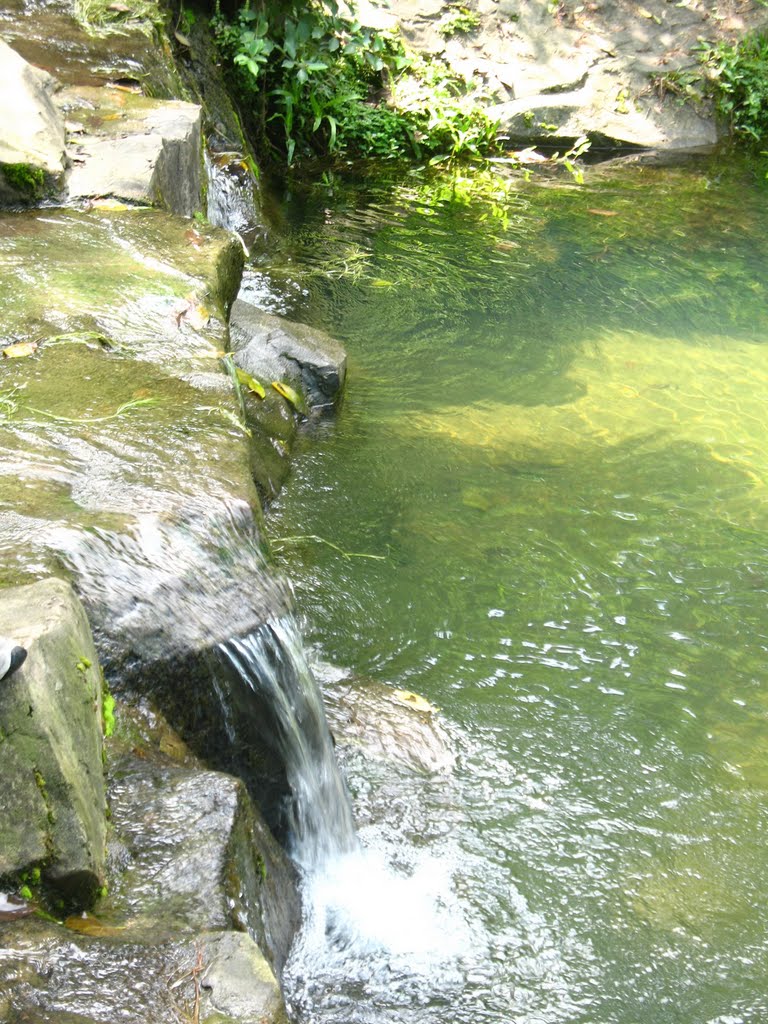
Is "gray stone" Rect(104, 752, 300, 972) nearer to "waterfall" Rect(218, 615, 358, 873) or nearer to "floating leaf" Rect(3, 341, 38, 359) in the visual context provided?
"waterfall" Rect(218, 615, 358, 873)

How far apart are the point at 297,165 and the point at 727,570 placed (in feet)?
19.7

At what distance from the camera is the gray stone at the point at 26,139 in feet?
14.4

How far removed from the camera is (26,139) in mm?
4492

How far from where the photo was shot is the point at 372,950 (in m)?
2.64

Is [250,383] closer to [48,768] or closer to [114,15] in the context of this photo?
[48,768]

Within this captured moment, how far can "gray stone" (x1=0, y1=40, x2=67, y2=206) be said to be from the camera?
14.4 ft

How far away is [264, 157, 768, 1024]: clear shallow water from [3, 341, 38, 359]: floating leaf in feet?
4.40

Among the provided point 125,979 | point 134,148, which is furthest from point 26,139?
point 125,979

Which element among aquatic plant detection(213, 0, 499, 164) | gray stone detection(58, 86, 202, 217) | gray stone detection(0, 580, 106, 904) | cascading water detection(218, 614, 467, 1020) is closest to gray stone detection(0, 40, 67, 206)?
gray stone detection(58, 86, 202, 217)

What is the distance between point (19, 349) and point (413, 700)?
5.73 feet

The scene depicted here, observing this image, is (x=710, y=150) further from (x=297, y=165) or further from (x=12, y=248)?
(x=12, y=248)

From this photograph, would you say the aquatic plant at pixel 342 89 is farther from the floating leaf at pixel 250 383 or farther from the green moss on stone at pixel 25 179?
the floating leaf at pixel 250 383

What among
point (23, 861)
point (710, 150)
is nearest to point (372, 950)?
point (23, 861)

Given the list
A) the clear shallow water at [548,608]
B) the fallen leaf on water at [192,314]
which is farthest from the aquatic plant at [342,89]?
the fallen leaf on water at [192,314]
